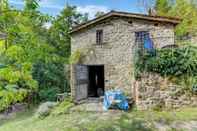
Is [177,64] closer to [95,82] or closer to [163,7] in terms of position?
[95,82]

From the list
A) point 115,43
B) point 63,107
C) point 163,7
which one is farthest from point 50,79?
point 163,7

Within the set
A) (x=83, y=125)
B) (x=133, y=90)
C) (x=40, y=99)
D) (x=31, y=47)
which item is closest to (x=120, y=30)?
(x=133, y=90)

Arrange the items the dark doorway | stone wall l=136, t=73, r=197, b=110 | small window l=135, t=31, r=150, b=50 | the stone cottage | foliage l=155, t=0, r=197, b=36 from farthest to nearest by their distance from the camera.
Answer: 1. foliage l=155, t=0, r=197, b=36
2. the dark doorway
3. small window l=135, t=31, r=150, b=50
4. the stone cottage
5. stone wall l=136, t=73, r=197, b=110

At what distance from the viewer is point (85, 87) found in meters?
17.5

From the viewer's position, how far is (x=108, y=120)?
12.0 m

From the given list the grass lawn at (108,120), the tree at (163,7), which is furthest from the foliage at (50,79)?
the tree at (163,7)

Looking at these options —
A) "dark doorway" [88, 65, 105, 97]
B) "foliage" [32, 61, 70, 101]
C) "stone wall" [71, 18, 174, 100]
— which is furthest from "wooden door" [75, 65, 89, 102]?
"foliage" [32, 61, 70, 101]

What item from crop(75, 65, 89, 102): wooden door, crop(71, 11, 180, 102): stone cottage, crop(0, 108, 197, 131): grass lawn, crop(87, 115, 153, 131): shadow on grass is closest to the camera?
crop(87, 115, 153, 131): shadow on grass

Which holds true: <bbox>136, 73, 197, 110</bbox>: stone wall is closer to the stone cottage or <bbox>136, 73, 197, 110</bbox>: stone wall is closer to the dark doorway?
the stone cottage

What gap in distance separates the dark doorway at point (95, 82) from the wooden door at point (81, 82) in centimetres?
114

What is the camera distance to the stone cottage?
15.9 m

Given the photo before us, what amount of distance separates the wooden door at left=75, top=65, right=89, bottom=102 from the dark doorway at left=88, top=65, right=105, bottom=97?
114 cm

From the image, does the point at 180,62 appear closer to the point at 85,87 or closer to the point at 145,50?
the point at 145,50

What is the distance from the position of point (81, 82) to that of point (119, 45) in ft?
11.4
